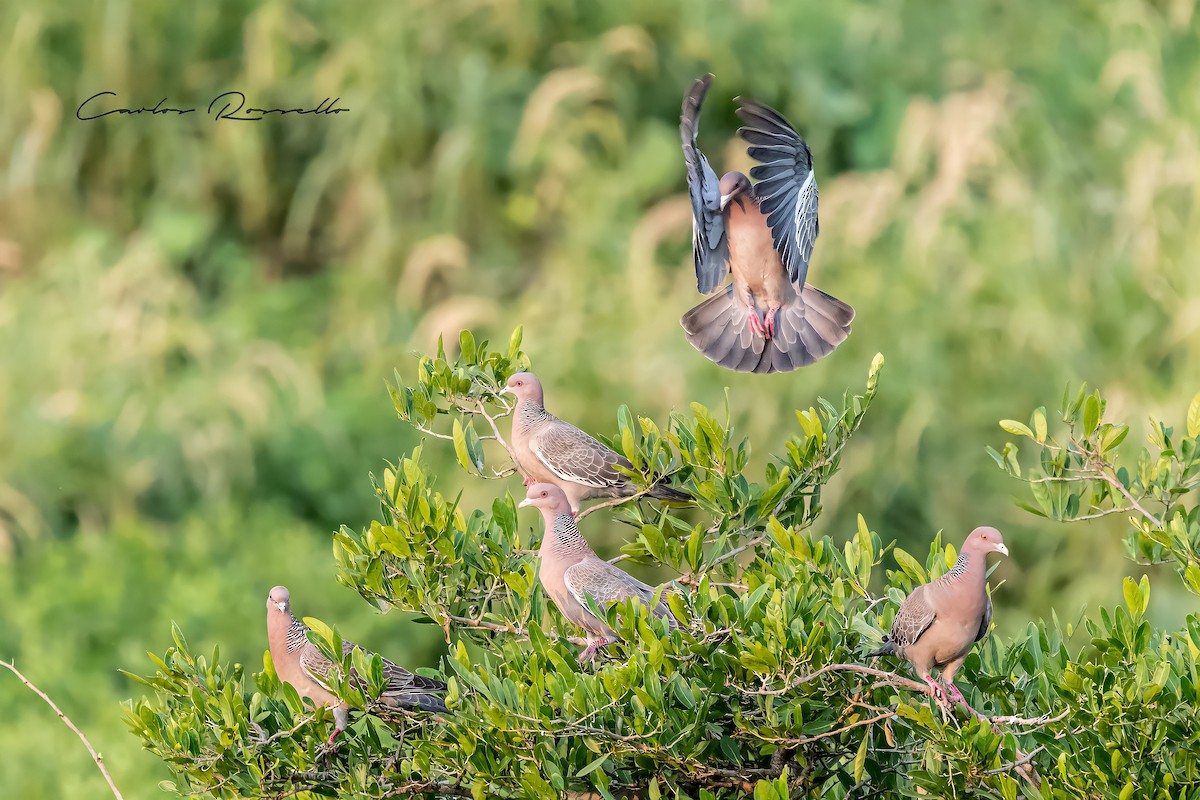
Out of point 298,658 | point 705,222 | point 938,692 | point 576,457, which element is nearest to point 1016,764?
point 938,692

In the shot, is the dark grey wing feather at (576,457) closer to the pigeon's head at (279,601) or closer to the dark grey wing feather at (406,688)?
the pigeon's head at (279,601)

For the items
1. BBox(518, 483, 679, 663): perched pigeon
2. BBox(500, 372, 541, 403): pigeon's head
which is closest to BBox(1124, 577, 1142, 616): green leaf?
BBox(518, 483, 679, 663): perched pigeon

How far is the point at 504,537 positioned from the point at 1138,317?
23.3 ft

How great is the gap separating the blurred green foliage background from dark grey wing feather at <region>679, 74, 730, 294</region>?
4103mm

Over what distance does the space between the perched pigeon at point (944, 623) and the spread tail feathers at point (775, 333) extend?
6.71ft

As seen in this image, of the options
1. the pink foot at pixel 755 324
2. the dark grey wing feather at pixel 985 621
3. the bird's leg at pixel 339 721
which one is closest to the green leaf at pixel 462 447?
the bird's leg at pixel 339 721

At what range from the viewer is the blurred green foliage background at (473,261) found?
32.3 ft

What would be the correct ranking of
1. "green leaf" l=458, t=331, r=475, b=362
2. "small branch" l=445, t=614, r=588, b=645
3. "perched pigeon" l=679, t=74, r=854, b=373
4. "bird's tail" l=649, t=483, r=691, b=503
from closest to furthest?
1. "small branch" l=445, t=614, r=588, b=645
2. "bird's tail" l=649, t=483, r=691, b=503
3. "green leaf" l=458, t=331, r=475, b=362
4. "perched pigeon" l=679, t=74, r=854, b=373

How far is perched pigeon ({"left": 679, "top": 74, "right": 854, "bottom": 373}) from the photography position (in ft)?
17.0

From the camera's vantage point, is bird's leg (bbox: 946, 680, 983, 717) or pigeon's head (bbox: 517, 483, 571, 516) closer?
bird's leg (bbox: 946, 680, 983, 717)

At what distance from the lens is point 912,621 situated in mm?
3643

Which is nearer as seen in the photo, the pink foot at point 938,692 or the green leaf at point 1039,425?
the pink foot at point 938,692

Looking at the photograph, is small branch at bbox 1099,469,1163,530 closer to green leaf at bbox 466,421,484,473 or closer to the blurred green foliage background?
green leaf at bbox 466,421,484,473

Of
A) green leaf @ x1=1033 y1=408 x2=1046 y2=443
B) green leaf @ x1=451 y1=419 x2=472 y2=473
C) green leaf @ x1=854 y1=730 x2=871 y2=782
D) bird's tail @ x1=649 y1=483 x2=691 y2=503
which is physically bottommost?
green leaf @ x1=854 y1=730 x2=871 y2=782
